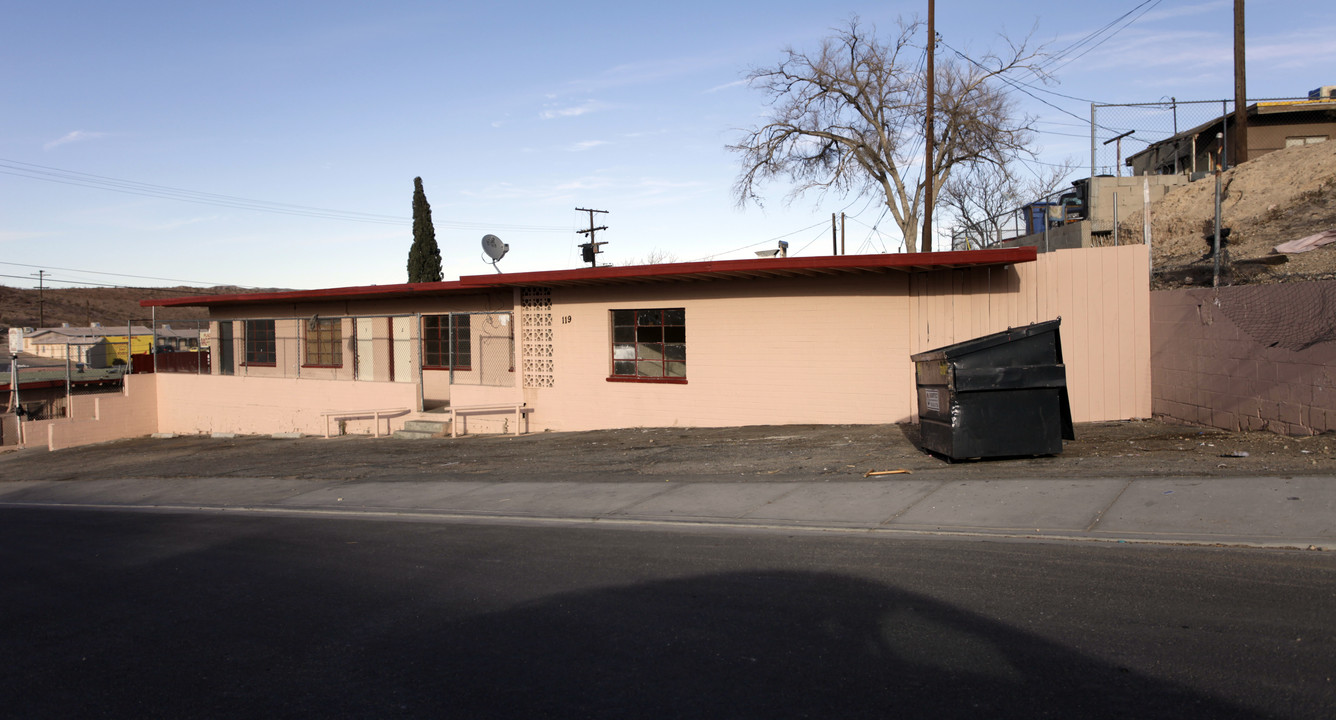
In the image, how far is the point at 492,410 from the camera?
19.0 metres

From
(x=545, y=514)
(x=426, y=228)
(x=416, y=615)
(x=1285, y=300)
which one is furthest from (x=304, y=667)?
(x=426, y=228)

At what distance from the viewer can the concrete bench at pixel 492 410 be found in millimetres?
18844

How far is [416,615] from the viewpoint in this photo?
5840mm

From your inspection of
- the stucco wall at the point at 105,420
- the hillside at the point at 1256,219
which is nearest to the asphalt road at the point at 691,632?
the hillside at the point at 1256,219

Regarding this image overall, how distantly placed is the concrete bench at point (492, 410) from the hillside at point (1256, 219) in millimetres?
12131

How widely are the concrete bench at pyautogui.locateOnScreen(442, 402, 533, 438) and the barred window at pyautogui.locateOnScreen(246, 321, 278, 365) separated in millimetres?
10193

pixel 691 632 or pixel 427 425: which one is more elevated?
pixel 427 425

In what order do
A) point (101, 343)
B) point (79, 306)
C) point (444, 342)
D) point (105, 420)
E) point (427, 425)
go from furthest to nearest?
point (79, 306) < point (101, 343) < point (105, 420) < point (444, 342) < point (427, 425)

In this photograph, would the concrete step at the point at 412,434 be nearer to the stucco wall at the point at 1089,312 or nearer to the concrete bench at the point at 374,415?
the concrete bench at the point at 374,415

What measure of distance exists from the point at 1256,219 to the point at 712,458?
12854 millimetres

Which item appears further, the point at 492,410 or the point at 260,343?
the point at 260,343

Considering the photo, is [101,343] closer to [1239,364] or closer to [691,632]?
[691,632]

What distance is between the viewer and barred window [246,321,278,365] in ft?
89.6

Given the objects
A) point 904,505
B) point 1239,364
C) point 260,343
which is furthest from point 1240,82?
point 260,343
